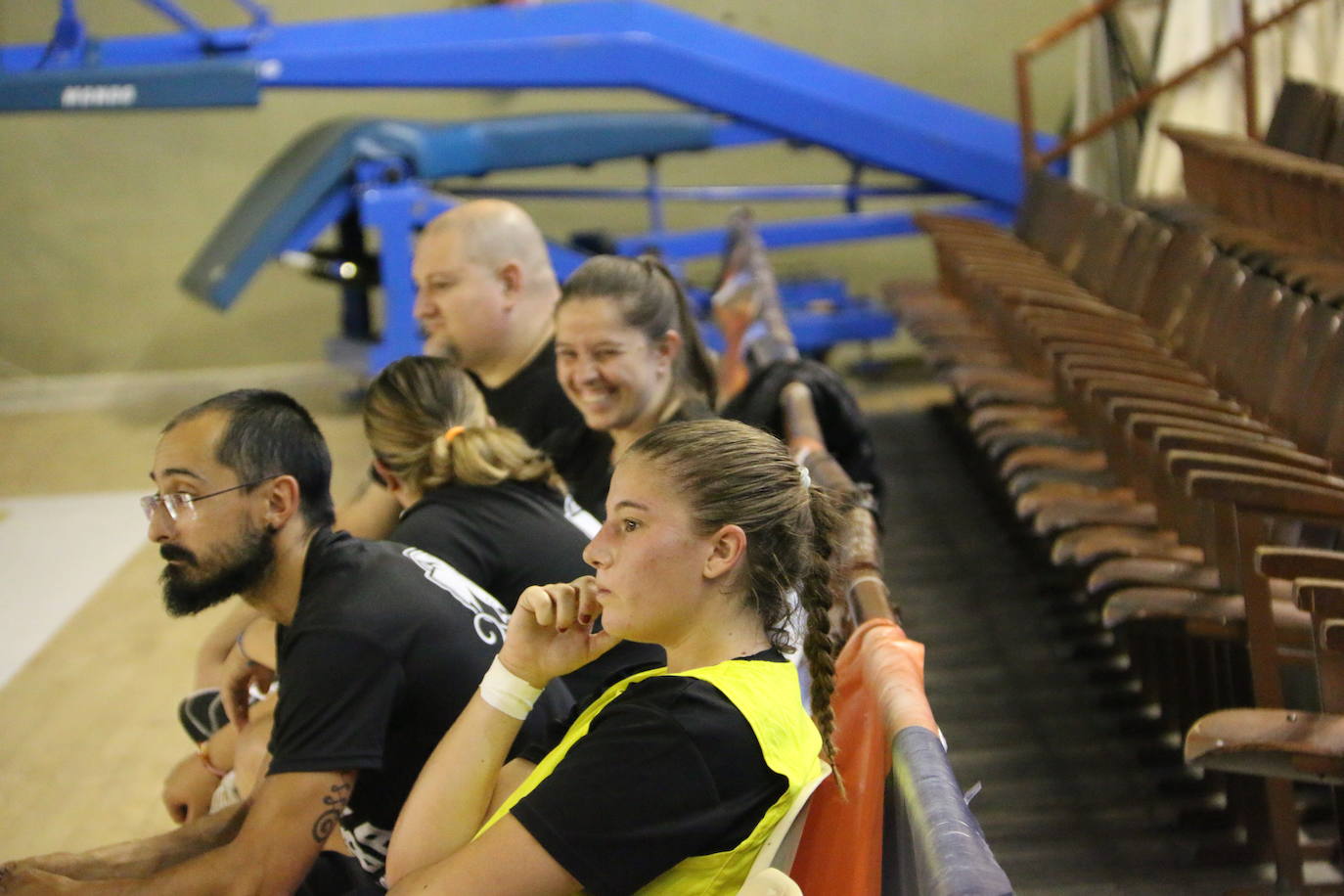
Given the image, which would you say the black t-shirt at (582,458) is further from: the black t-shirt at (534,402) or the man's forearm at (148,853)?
the man's forearm at (148,853)

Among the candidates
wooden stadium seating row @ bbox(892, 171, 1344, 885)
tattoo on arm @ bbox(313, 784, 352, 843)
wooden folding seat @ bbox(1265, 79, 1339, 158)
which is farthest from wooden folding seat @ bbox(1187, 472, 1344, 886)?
wooden folding seat @ bbox(1265, 79, 1339, 158)

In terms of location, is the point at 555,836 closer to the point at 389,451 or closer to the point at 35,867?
the point at 35,867

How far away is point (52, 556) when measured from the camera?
490cm

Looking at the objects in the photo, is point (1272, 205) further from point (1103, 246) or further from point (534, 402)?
point (534, 402)

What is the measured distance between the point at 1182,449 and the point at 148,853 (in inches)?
65.8

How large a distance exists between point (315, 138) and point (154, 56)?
65cm

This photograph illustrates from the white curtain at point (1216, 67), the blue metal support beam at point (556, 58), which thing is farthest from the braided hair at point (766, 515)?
the white curtain at point (1216, 67)

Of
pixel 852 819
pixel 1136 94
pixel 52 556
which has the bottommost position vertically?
pixel 52 556

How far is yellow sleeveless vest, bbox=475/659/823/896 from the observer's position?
1246 millimetres

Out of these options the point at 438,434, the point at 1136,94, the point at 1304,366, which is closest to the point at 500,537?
the point at 438,434

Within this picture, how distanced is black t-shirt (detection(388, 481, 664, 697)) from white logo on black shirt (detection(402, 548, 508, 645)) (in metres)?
0.10

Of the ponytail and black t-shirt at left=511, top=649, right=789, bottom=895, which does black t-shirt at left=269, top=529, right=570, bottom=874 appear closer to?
the ponytail

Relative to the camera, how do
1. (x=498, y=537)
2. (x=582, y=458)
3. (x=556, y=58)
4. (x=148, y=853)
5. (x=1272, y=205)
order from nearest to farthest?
(x=148, y=853)
(x=498, y=537)
(x=582, y=458)
(x=1272, y=205)
(x=556, y=58)

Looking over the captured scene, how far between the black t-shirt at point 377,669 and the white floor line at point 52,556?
101 inches
